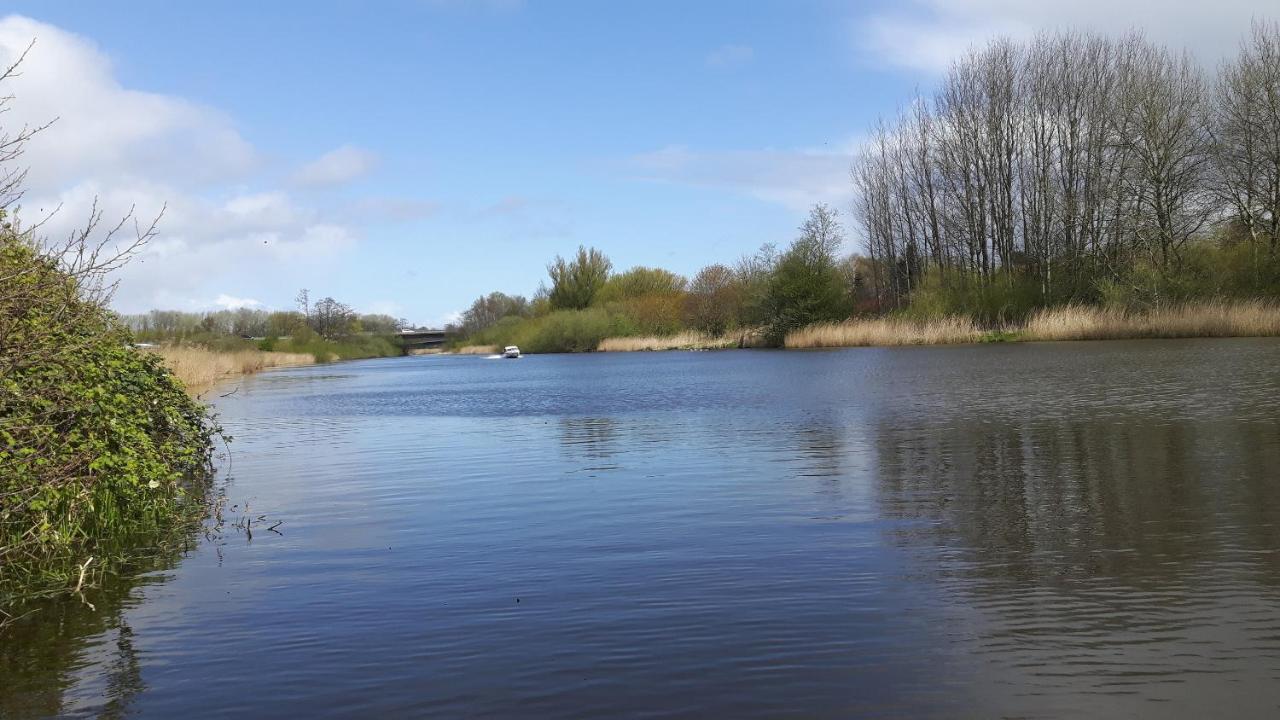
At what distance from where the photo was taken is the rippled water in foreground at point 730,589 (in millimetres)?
4262

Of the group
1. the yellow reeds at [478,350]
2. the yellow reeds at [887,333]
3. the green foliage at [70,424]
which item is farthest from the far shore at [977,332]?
the yellow reeds at [478,350]

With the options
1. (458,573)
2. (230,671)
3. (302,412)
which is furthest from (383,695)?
(302,412)

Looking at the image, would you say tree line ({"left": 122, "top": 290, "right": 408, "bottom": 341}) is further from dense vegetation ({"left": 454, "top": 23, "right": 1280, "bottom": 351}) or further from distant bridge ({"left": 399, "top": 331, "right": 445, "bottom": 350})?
dense vegetation ({"left": 454, "top": 23, "right": 1280, "bottom": 351})

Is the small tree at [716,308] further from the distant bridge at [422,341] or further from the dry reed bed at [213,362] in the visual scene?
the distant bridge at [422,341]

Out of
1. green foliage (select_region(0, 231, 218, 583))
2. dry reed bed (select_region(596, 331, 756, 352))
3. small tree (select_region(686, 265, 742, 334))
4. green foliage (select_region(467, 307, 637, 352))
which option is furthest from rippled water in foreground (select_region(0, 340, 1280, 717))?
green foliage (select_region(467, 307, 637, 352))

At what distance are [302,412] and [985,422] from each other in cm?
1585

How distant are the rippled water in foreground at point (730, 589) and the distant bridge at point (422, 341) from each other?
119509 millimetres

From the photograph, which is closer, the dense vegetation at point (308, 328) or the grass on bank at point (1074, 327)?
the grass on bank at point (1074, 327)

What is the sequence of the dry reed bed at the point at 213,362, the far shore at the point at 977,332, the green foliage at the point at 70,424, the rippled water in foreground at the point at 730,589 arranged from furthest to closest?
the far shore at the point at 977,332 → the dry reed bed at the point at 213,362 → the green foliage at the point at 70,424 → the rippled water in foreground at the point at 730,589

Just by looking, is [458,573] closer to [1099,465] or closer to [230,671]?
[230,671]

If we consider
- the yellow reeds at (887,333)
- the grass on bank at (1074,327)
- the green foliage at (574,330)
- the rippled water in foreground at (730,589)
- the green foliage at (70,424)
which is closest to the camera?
A: the rippled water in foreground at (730,589)

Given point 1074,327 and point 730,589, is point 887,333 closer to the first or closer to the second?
point 1074,327

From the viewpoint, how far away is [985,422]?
14117 millimetres

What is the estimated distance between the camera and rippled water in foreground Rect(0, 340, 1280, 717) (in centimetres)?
426
